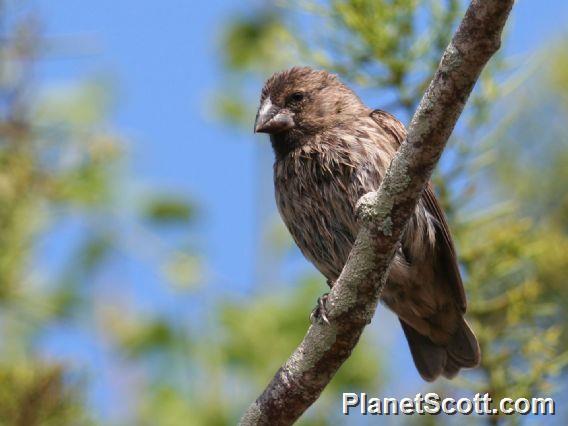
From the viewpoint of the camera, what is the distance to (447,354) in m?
4.75

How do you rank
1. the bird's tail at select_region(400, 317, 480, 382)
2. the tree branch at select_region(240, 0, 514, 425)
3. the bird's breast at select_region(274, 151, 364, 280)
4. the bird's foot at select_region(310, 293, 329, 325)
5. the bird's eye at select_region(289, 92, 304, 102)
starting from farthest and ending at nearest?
the bird's eye at select_region(289, 92, 304, 102) → the bird's tail at select_region(400, 317, 480, 382) → the bird's breast at select_region(274, 151, 364, 280) → the bird's foot at select_region(310, 293, 329, 325) → the tree branch at select_region(240, 0, 514, 425)

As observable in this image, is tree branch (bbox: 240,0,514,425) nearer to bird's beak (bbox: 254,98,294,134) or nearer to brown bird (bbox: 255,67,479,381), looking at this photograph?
brown bird (bbox: 255,67,479,381)

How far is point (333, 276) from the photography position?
4645mm

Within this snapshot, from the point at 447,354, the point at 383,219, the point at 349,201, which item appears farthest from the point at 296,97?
the point at 383,219

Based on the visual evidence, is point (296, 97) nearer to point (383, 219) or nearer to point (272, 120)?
point (272, 120)

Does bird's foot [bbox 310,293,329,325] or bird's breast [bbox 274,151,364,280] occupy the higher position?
bird's breast [bbox 274,151,364,280]

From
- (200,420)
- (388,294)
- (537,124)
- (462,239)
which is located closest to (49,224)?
(200,420)

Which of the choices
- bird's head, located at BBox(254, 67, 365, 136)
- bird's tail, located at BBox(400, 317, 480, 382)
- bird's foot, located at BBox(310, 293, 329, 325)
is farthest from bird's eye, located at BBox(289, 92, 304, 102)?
bird's foot, located at BBox(310, 293, 329, 325)

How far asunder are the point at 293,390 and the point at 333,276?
1219mm

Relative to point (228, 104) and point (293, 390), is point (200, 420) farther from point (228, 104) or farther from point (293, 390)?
point (228, 104)

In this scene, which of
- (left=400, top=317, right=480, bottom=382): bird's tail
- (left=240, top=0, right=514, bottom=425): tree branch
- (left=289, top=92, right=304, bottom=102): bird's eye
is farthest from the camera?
(left=289, top=92, right=304, bottom=102): bird's eye

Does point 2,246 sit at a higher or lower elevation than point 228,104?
lower

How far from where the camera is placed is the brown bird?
4.38 metres

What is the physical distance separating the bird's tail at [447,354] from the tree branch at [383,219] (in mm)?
1241
